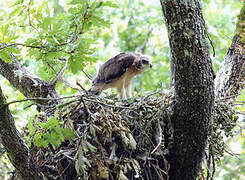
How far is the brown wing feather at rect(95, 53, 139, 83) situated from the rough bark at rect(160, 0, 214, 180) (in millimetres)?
1954

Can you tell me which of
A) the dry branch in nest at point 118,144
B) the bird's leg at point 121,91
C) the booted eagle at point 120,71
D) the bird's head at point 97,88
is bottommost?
the dry branch in nest at point 118,144

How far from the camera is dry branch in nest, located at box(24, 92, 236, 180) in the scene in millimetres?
3400

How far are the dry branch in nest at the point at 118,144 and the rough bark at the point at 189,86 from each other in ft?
0.52

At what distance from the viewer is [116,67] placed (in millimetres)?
5250

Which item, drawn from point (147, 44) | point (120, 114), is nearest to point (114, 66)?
point (120, 114)

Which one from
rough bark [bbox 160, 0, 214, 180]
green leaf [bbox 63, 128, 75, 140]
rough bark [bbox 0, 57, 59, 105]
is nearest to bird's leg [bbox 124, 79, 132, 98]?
rough bark [bbox 0, 57, 59, 105]

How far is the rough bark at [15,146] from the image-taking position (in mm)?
2873

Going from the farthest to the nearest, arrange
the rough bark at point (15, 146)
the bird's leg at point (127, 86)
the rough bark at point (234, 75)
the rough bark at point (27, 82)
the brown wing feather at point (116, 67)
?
the bird's leg at point (127, 86)
the brown wing feather at point (116, 67)
the rough bark at point (27, 82)
the rough bark at point (234, 75)
the rough bark at point (15, 146)

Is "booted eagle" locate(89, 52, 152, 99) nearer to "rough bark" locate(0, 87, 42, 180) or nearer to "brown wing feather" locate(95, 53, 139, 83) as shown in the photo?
"brown wing feather" locate(95, 53, 139, 83)

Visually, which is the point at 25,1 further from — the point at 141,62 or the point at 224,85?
the point at 224,85

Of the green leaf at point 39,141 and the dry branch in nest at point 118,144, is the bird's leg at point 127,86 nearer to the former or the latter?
the dry branch in nest at point 118,144

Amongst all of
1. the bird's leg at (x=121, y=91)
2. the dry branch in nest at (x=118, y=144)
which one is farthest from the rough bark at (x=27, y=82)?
the bird's leg at (x=121, y=91)

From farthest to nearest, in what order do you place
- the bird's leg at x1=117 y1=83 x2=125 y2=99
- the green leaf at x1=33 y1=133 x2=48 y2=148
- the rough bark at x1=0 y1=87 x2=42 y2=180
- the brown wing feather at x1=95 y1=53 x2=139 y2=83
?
the bird's leg at x1=117 y1=83 x2=125 y2=99
the brown wing feather at x1=95 y1=53 x2=139 y2=83
the green leaf at x1=33 y1=133 x2=48 y2=148
the rough bark at x1=0 y1=87 x2=42 y2=180

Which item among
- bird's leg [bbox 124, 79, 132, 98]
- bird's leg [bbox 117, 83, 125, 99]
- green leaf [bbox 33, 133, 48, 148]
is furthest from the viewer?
bird's leg [bbox 124, 79, 132, 98]
